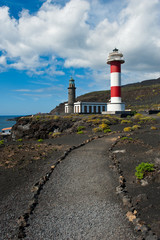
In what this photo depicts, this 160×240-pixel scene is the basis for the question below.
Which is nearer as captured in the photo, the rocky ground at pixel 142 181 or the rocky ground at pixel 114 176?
the rocky ground at pixel 142 181

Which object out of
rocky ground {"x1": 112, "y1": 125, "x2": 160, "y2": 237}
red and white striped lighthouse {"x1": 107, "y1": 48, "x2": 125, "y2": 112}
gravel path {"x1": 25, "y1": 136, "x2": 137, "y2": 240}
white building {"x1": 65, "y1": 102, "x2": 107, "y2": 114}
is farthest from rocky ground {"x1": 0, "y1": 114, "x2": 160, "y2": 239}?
white building {"x1": 65, "y1": 102, "x2": 107, "y2": 114}

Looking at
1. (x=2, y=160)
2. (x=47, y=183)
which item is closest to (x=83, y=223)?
(x=47, y=183)

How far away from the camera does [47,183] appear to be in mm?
8984

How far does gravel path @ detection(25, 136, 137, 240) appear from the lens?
5.53m

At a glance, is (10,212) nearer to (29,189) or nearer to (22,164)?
(29,189)

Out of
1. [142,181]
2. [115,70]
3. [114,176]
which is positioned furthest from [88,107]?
[142,181]

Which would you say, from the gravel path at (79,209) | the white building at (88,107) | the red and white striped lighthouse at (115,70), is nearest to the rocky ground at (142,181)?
the gravel path at (79,209)

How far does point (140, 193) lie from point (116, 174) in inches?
83.4

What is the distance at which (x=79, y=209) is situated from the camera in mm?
6703

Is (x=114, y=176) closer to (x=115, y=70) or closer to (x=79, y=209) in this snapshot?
(x=79, y=209)

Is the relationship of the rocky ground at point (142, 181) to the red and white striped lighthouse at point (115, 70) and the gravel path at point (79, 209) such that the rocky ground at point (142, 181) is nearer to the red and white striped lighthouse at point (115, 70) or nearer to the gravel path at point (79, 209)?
the gravel path at point (79, 209)

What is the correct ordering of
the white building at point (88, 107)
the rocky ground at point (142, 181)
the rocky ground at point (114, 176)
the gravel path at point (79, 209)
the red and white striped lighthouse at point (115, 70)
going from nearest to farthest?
the gravel path at point (79, 209) < the rocky ground at point (142, 181) < the rocky ground at point (114, 176) < the red and white striped lighthouse at point (115, 70) < the white building at point (88, 107)

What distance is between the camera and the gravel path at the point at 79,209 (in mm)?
5527

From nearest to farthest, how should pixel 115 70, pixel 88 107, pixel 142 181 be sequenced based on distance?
pixel 142 181, pixel 115 70, pixel 88 107
